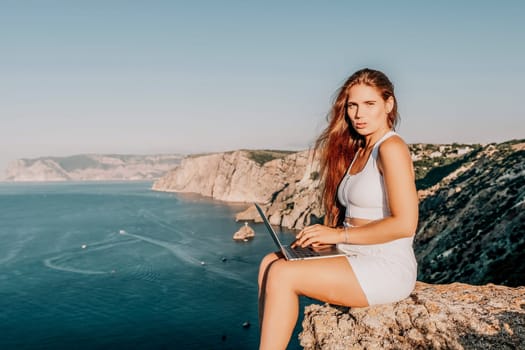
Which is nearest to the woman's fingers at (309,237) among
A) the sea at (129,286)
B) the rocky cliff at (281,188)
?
the sea at (129,286)

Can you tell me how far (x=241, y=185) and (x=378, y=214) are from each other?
630 feet

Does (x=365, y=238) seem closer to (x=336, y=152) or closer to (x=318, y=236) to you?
(x=318, y=236)

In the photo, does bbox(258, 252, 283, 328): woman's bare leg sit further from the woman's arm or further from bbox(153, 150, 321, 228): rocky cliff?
bbox(153, 150, 321, 228): rocky cliff

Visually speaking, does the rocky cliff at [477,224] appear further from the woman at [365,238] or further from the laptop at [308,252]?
the laptop at [308,252]

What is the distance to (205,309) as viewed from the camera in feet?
187

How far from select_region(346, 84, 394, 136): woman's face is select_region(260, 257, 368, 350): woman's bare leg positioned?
1631 millimetres

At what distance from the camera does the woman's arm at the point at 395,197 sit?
3.96m

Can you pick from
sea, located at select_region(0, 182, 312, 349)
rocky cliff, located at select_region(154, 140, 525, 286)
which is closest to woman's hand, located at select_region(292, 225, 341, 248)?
rocky cliff, located at select_region(154, 140, 525, 286)

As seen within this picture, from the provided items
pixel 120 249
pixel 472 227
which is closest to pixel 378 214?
pixel 472 227

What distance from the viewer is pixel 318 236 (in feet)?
14.8

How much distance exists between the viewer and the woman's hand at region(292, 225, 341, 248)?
4.44 m

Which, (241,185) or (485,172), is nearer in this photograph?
(485,172)

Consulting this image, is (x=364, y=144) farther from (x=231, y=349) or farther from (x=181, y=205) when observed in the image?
(x=181, y=205)

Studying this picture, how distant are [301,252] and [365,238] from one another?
71 centimetres
